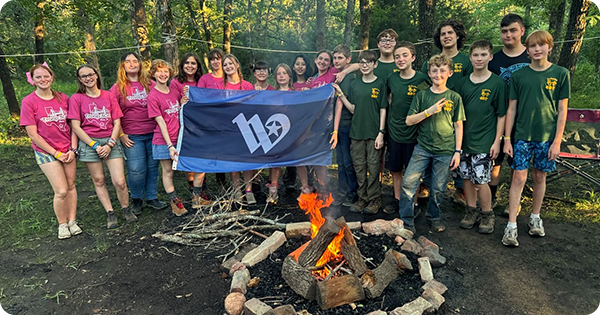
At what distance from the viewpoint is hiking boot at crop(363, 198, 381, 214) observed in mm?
5035

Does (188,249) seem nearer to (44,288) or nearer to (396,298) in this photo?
(44,288)

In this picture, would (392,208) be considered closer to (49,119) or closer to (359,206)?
(359,206)

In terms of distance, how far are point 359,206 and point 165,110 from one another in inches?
124

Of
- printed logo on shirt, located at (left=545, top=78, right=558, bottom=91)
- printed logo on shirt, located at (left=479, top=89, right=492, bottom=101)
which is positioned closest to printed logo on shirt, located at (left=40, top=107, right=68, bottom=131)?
printed logo on shirt, located at (left=479, top=89, right=492, bottom=101)

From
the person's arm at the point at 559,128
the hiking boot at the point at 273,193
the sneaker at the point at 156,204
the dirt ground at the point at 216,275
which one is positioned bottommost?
the dirt ground at the point at 216,275

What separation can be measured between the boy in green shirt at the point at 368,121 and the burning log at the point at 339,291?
2117mm

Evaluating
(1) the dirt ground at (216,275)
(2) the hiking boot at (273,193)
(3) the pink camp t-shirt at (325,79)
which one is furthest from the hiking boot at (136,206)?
(3) the pink camp t-shirt at (325,79)

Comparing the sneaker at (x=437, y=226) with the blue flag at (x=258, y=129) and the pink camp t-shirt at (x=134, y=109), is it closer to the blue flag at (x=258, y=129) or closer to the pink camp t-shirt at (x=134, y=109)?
the blue flag at (x=258, y=129)

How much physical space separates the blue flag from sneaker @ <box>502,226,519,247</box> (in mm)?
2468

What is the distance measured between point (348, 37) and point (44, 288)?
38.6ft

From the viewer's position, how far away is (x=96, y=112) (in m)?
4.48

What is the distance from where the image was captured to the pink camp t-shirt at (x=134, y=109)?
483 centimetres

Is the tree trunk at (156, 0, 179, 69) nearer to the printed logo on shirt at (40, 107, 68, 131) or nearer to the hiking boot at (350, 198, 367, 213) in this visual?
the printed logo on shirt at (40, 107, 68, 131)

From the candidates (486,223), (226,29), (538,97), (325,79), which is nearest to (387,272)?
(486,223)
